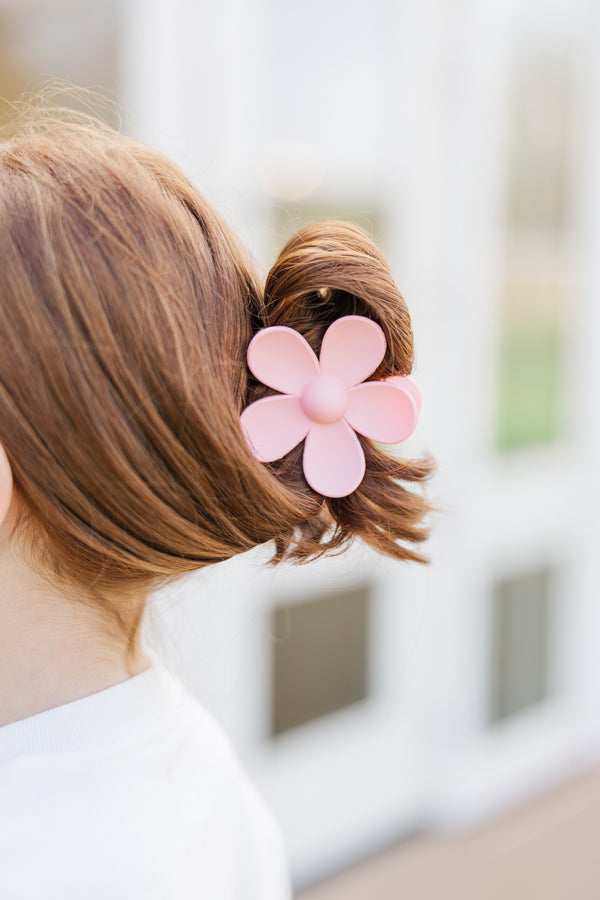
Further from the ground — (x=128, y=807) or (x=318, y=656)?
(x=128, y=807)

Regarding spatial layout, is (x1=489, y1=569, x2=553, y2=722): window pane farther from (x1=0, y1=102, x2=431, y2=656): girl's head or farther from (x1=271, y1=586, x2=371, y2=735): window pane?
(x1=0, y1=102, x2=431, y2=656): girl's head

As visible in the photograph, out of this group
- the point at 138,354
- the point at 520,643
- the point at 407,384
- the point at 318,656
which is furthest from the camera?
the point at 520,643

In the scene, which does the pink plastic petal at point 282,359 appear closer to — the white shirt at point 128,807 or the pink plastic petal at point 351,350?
the pink plastic petal at point 351,350

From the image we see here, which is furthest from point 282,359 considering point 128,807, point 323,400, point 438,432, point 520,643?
point 520,643

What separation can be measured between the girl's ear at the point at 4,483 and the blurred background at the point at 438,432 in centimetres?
97

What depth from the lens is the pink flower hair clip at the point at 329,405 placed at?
63 cm

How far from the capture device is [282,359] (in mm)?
633

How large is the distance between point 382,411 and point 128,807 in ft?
1.12

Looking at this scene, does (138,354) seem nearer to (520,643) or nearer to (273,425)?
(273,425)

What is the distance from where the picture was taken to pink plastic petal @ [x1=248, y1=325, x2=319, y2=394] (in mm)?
622

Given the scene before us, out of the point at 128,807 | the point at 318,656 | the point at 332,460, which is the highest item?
the point at 332,460

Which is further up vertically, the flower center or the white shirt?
the flower center

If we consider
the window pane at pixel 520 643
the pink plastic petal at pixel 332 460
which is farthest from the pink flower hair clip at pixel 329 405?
the window pane at pixel 520 643

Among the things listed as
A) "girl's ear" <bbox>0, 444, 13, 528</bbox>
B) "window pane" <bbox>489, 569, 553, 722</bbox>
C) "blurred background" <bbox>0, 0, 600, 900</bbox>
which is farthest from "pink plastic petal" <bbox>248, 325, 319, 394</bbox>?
"window pane" <bbox>489, 569, 553, 722</bbox>
